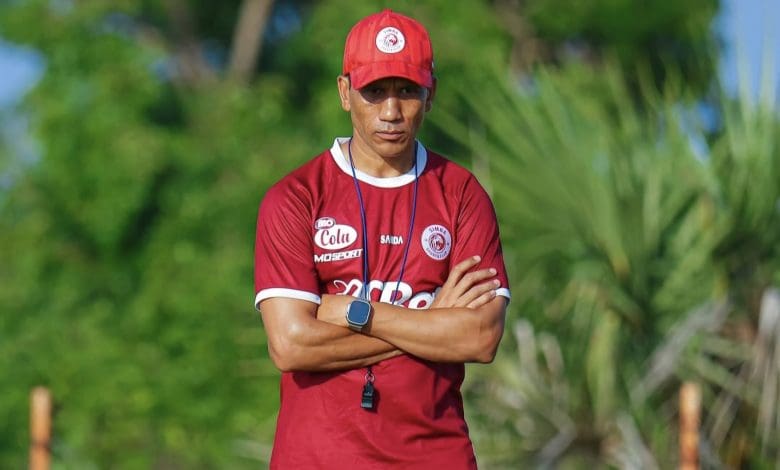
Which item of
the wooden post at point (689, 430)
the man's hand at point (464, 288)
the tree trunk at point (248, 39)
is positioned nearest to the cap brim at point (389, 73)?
the man's hand at point (464, 288)

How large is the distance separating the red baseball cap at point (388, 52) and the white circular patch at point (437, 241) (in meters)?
0.36

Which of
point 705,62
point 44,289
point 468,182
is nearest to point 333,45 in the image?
point 44,289

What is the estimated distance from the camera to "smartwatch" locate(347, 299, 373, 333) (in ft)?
12.8

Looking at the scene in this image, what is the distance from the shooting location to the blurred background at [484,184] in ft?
29.3

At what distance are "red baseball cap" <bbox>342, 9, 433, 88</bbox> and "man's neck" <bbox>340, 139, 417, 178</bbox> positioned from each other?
0.18 meters

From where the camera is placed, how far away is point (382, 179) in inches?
159

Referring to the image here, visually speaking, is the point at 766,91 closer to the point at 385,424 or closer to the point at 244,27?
the point at 385,424

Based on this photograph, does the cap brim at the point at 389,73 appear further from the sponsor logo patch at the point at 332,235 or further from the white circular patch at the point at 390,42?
the sponsor logo patch at the point at 332,235

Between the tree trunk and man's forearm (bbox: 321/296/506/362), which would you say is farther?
the tree trunk

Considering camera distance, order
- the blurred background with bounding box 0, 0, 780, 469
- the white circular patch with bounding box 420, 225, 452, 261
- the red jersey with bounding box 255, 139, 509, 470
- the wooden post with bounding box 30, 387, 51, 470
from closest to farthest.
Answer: the red jersey with bounding box 255, 139, 509, 470
the white circular patch with bounding box 420, 225, 452, 261
the wooden post with bounding box 30, 387, 51, 470
the blurred background with bounding box 0, 0, 780, 469

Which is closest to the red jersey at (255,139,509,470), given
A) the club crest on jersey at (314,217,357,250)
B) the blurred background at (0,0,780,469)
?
the club crest on jersey at (314,217,357,250)

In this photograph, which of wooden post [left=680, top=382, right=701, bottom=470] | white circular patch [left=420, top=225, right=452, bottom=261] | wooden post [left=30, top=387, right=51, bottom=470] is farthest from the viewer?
wooden post [left=30, top=387, right=51, bottom=470]

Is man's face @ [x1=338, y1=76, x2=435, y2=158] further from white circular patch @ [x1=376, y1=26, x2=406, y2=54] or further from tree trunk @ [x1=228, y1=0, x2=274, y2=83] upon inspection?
tree trunk @ [x1=228, y1=0, x2=274, y2=83]

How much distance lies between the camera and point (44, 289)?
53.8 feet
